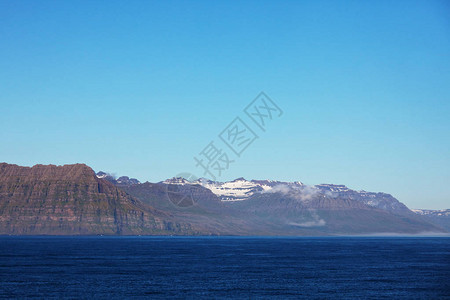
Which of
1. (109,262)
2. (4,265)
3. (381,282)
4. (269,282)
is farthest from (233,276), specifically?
(4,265)

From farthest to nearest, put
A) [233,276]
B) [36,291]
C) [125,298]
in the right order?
1. [233,276]
2. [36,291]
3. [125,298]

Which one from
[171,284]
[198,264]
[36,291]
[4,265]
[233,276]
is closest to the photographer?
[36,291]

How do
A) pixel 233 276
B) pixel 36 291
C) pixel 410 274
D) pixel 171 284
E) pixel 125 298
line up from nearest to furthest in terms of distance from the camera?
pixel 125 298 → pixel 36 291 → pixel 171 284 → pixel 233 276 → pixel 410 274

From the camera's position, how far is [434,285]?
133375 millimetres

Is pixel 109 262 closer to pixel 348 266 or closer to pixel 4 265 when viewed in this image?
pixel 4 265

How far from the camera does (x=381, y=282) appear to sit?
139375 millimetres

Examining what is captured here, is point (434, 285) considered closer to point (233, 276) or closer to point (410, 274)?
point (410, 274)

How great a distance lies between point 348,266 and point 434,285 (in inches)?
2147

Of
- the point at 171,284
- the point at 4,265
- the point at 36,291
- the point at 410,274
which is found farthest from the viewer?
the point at 4,265

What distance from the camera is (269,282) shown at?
136250 mm

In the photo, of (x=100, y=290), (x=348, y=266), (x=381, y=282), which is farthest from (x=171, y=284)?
(x=348, y=266)

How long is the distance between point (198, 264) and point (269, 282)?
2255 inches

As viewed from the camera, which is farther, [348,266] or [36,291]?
[348,266]

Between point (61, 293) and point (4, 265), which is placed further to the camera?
point (4, 265)
